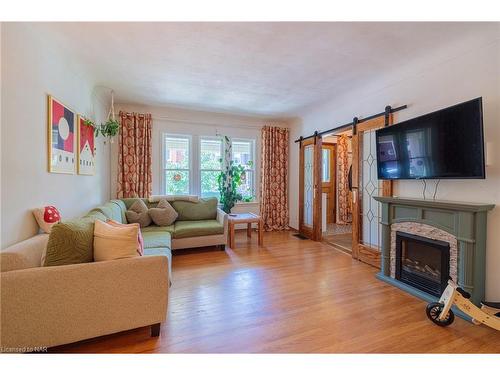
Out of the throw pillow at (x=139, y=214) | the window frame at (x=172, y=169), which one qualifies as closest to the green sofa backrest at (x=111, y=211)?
the throw pillow at (x=139, y=214)

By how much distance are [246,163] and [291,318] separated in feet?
12.2

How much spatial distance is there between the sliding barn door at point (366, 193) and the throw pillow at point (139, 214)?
3313 millimetres

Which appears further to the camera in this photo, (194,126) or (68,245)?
(194,126)

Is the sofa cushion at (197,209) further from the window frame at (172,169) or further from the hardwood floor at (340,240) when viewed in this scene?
the hardwood floor at (340,240)

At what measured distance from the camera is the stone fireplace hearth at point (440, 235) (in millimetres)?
1913

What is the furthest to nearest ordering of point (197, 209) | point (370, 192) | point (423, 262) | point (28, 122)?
point (197, 209), point (370, 192), point (423, 262), point (28, 122)

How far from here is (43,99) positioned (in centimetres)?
→ 197

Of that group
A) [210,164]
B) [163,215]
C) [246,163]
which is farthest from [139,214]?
[246,163]

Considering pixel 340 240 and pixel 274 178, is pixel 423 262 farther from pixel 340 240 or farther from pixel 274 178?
pixel 274 178

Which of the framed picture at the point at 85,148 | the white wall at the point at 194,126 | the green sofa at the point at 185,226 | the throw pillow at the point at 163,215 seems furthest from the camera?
the white wall at the point at 194,126

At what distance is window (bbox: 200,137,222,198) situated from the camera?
15.7 feet

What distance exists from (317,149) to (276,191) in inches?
54.7

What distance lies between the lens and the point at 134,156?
162 inches
